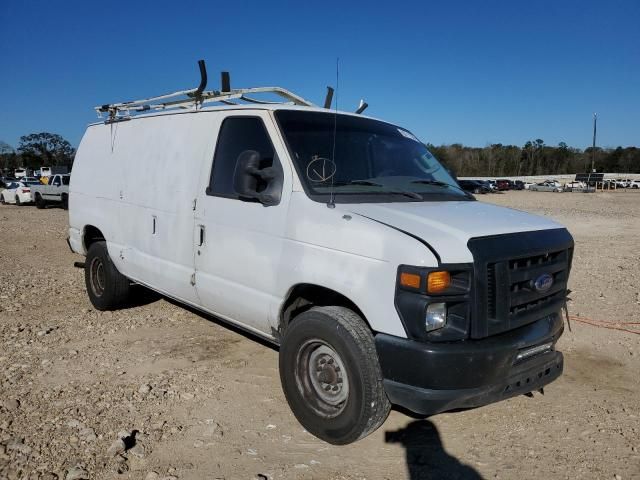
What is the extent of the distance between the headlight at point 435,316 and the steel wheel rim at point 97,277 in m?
4.53

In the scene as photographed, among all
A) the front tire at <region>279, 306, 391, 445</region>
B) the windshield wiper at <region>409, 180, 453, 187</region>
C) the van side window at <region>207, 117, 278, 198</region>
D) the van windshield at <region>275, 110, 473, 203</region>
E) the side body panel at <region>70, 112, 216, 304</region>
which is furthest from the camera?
the side body panel at <region>70, 112, 216, 304</region>

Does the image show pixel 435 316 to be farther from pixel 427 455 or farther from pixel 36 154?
pixel 36 154

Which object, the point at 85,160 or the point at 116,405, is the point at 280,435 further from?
the point at 85,160

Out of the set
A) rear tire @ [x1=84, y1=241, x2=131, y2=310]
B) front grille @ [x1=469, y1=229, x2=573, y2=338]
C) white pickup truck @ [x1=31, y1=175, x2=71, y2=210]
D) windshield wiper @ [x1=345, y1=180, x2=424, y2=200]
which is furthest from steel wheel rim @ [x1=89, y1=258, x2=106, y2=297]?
white pickup truck @ [x1=31, y1=175, x2=71, y2=210]

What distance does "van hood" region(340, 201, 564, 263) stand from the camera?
2986 millimetres

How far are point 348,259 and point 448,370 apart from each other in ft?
2.91

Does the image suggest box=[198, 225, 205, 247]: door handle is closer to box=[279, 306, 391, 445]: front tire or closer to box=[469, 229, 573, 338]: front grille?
box=[279, 306, 391, 445]: front tire

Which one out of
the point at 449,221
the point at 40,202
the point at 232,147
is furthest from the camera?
the point at 40,202

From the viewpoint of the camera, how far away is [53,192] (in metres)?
26.2

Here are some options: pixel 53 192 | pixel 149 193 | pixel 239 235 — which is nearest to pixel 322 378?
pixel 239 235

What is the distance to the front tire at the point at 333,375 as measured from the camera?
315cm

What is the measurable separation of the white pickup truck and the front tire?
25771mm

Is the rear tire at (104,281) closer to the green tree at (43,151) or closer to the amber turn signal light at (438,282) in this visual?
the amber turn signal light at (438,282)

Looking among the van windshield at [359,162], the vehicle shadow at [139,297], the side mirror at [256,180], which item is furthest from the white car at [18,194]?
the side mirror at [256,180]
